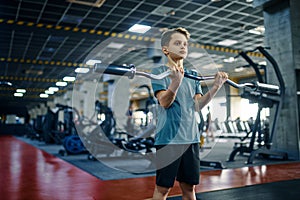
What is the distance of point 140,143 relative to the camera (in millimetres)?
4418

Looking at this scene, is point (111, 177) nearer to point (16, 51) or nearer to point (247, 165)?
point (247, 165)

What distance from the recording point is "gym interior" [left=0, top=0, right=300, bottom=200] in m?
2.44

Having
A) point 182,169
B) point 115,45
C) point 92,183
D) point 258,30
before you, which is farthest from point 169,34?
point 115,45

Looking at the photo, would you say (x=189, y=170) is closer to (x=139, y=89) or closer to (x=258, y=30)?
(x=139, y=89)

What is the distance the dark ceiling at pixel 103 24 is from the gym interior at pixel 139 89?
29 millimetres

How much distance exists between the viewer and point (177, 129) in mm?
1264

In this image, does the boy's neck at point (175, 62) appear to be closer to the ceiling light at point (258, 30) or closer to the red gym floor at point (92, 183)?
the red gym floor at point (92, 183)

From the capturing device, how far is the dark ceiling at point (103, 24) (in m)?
6.62

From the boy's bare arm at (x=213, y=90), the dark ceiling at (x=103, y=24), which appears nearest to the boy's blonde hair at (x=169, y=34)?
the boy's bare arm at (x=213, y=90)

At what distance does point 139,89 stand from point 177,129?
6550mm

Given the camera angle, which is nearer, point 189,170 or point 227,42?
point 189,170

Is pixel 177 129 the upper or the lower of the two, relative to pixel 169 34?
lower

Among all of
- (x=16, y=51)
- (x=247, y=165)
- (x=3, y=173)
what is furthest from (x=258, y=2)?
(x=16, y=51)

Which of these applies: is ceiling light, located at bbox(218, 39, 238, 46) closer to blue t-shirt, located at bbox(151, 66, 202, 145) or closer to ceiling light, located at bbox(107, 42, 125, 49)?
ceiling light, located at bbox(107, 42, 125, 49)
